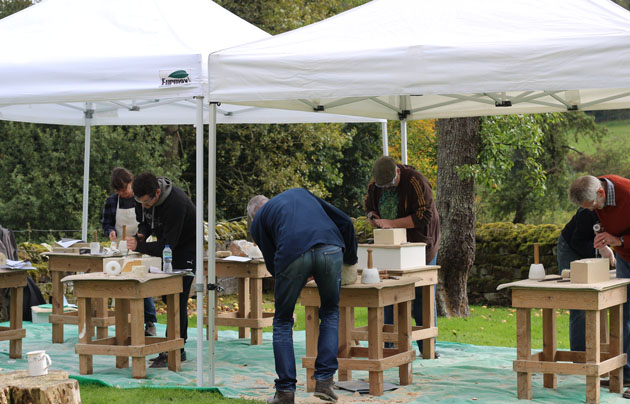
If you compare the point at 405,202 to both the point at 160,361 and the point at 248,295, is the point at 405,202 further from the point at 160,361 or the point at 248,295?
the point at 160,361

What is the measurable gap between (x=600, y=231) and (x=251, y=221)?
7.41 feet

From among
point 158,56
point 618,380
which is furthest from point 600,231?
point 158,56

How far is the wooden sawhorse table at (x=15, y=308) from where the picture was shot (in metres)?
7.04

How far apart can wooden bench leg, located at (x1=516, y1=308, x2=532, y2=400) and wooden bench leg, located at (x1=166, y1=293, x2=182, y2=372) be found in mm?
2523

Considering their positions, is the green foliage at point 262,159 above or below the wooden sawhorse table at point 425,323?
above

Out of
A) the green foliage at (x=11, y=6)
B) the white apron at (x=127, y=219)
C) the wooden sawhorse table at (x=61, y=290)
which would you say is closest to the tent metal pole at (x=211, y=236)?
the wooden sawhorse table at (x=61, y=290)

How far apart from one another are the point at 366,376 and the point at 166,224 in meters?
1.86

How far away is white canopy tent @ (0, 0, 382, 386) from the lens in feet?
19.1

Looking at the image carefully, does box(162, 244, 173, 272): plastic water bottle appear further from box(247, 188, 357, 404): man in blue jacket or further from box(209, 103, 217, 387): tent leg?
box(247, 188, 357, 404): man in blue jacket

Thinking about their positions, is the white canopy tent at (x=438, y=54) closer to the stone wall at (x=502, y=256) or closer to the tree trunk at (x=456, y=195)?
the tree trunk at (x=456, y=195)

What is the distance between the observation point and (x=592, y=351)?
539 cm

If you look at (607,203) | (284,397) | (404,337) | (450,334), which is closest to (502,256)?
(450,334)

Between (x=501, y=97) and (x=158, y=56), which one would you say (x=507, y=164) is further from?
(x=158, y=56)

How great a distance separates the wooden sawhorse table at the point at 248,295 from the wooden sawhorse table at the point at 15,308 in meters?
1.58
